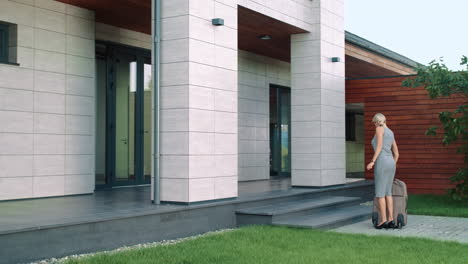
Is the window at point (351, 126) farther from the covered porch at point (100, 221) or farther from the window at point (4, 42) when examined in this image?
the window at point (4, 42)

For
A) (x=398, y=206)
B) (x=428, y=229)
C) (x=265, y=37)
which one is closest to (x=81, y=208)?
(x=398, y=206)

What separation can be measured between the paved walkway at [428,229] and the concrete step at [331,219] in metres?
0.12

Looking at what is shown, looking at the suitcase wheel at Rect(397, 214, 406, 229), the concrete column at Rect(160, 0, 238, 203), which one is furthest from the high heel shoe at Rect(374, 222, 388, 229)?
the concrete column at Rect(160, 0, 238, 203)

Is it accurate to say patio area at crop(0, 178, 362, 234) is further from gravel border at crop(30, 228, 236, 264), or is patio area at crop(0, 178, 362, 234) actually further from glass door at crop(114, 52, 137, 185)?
glass door at crop(114, 52, 137, 185)

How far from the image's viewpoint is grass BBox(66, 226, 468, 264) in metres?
5.71

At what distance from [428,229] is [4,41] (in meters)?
7.44

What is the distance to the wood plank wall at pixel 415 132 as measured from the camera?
1337 centimetres

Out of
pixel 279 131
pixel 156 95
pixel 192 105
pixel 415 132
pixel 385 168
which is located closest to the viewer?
pixel 192 105

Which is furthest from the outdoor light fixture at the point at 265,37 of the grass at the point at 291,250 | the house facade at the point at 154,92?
the grass at the point at 291,250

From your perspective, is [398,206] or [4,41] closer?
[398,206]

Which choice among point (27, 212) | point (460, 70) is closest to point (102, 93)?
point (27, 212)

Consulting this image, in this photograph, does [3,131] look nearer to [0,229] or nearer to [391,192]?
[0,229]

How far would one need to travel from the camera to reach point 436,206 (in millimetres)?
11289

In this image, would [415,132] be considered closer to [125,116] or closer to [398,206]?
[398,206]
